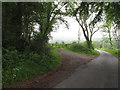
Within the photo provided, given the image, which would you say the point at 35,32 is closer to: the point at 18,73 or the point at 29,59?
the point at 29,59

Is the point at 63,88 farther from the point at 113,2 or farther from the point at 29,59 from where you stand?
the point at 113,2

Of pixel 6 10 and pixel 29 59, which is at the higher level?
pixel 6 10

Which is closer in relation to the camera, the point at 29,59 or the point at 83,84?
the point at 83,84

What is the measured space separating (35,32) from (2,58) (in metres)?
3.45

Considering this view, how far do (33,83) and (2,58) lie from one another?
2.49m

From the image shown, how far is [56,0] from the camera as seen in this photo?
12430 mm

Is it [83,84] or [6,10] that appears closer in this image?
[83,84]

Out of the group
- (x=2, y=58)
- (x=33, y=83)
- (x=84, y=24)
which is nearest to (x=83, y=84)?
(x=33, y=83)

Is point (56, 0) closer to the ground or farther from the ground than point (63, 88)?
farther from the ground

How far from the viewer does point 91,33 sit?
26000mm

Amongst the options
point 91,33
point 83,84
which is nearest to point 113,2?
point 83,84

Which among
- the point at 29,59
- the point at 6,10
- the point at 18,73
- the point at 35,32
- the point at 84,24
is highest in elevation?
the point at 84,24

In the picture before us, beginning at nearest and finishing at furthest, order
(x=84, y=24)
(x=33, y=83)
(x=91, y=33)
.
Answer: (x=33, y=83)
(x=84, y=24)
(x=91, y=33)

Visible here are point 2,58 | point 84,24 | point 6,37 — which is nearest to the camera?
point 2,58
